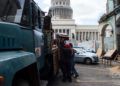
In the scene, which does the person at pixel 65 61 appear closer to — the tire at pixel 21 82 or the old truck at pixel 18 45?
the old truck at pixel 18 45

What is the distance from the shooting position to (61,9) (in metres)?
96.8

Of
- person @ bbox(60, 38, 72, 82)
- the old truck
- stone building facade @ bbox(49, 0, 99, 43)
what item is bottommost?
person @ bbox(60, 38, 72, 82)

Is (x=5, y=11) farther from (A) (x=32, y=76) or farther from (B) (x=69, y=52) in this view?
(B) (x=69, y=52)

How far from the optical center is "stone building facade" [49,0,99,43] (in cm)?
9588

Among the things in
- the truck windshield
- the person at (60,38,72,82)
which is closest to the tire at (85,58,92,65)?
the person at (60,38,72,82)

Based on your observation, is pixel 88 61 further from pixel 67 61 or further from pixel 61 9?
pixel 61 9

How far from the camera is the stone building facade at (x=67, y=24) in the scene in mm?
→ 95875

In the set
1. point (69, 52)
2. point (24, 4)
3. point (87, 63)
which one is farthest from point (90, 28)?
point (24, 4)

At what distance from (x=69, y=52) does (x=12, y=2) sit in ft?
27.0

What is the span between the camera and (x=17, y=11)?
601 centimetres

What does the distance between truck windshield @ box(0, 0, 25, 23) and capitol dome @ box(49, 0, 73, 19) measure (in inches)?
3465

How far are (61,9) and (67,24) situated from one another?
659 centimetres

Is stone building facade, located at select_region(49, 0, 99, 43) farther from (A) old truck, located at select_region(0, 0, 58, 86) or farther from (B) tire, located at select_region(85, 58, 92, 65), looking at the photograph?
(A) old truck, located at select_region(0, 0, 58, 86)

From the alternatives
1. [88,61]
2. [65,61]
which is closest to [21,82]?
[65,61]
